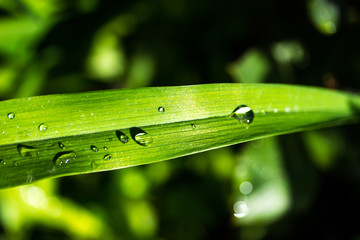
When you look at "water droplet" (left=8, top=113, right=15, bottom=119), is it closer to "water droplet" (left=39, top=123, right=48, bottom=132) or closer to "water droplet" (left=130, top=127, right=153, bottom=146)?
"water droplet" (left=39, top=123, right=48, bottom=132)

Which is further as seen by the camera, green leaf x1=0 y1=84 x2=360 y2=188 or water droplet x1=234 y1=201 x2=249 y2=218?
water droplet x1=234 y1=201 x2=249 y2=218

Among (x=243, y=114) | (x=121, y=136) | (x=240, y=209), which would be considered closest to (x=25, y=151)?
(x=121, y=136)

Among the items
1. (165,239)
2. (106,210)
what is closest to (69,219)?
(106,210)

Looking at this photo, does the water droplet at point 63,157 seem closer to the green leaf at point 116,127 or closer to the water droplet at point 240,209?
the green leaf at point 116,127

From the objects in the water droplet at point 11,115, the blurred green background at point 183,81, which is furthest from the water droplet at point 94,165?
the blurred green background at point 183,81

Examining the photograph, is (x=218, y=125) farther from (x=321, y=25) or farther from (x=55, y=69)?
(x=55, y=69)

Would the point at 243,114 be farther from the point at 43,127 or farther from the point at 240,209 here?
the point at 240,209

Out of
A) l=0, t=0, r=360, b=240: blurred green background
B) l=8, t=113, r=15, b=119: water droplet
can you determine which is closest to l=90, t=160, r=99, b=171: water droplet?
l=8, t=113, r=15, b=119: water droplet
